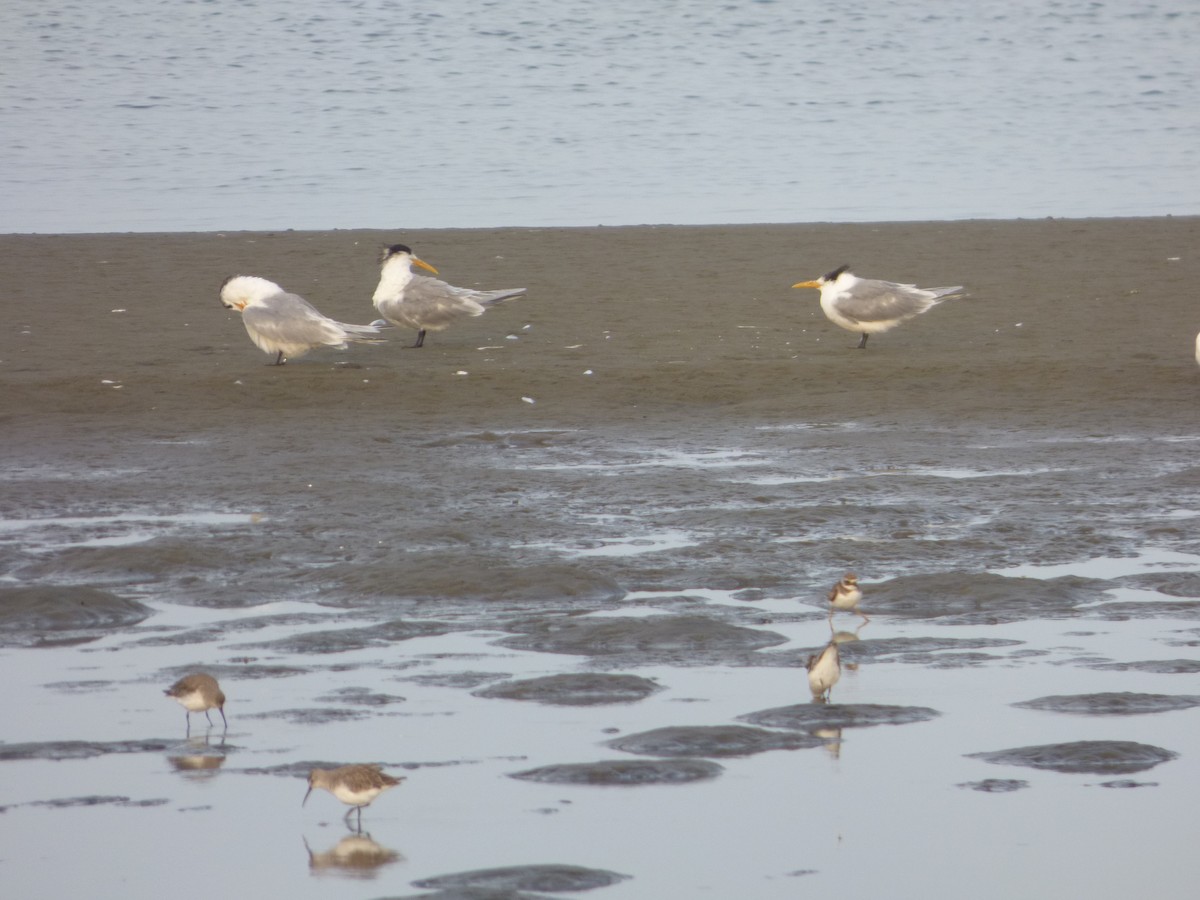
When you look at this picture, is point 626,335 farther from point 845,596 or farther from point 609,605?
point 845,596

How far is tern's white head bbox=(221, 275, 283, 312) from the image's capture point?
14562 mm

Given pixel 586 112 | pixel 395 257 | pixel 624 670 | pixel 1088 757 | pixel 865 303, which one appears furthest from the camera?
pixel 586 112

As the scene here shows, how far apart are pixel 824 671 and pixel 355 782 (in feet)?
5.73

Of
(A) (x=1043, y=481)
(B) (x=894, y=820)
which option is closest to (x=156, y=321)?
(A) (x=1043, y=481)

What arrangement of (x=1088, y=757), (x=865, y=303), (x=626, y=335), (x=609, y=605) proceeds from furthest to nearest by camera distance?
(x=626, y=335) → (x=865, y=303) → (x=609, y=605) → (x=1088, y=757)

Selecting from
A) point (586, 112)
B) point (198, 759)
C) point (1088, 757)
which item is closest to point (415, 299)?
point (198, 759)

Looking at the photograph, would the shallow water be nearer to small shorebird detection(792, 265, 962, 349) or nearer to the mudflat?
the mudflat

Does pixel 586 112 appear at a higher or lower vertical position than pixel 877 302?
higher

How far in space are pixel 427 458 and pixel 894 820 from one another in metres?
6.14

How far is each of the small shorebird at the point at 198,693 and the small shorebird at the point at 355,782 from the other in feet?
2.67

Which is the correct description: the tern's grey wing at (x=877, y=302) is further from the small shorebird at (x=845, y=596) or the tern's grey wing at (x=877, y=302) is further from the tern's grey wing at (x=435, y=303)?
the small shorebird at (x=845, y=596)

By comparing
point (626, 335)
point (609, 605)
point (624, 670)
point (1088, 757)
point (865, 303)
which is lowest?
point (1088, 757)

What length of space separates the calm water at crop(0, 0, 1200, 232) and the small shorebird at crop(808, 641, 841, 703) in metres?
18.8

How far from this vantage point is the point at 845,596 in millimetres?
7566
